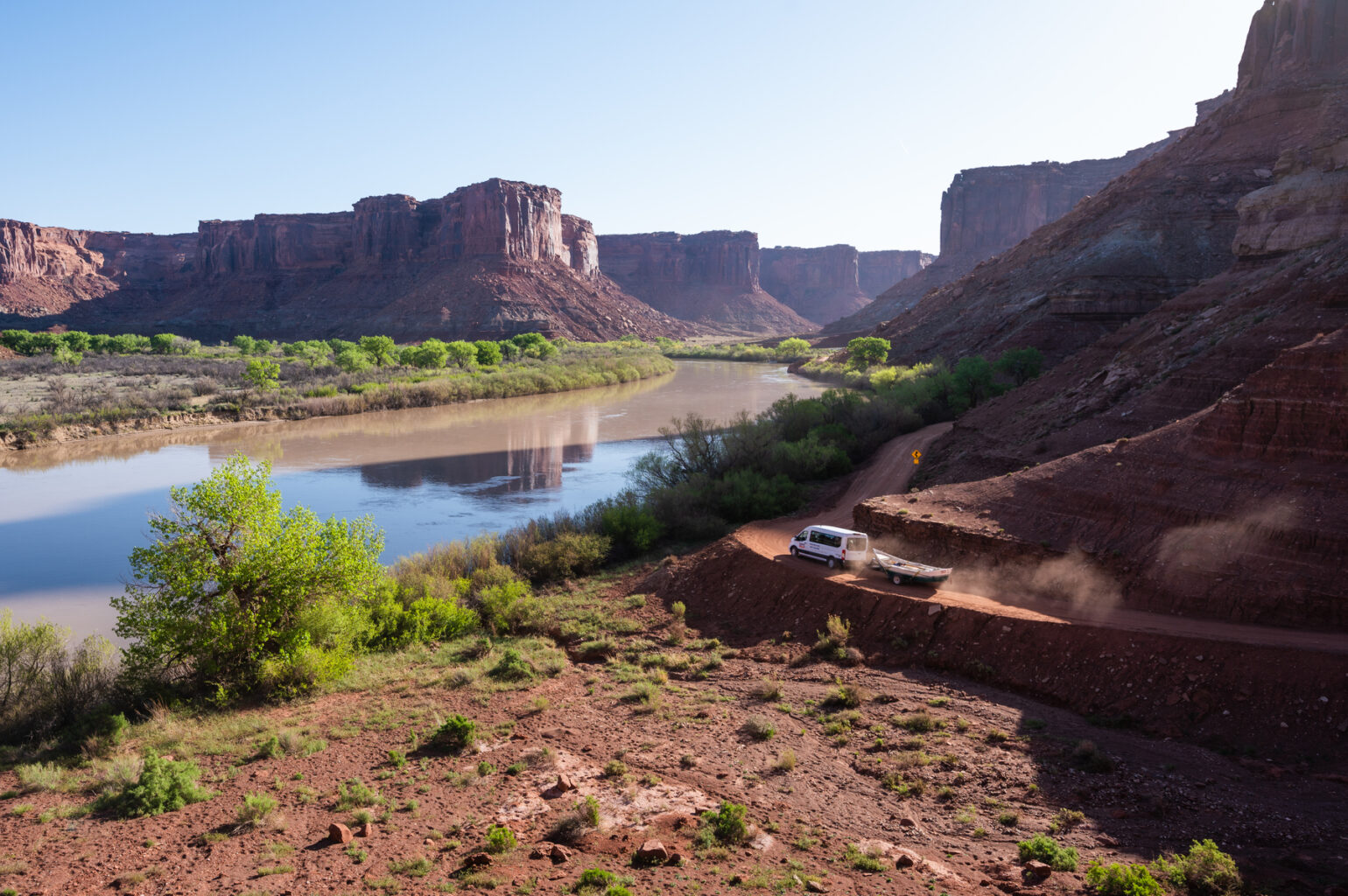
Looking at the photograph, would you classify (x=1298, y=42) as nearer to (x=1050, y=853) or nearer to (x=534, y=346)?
(x=1050, y=853)

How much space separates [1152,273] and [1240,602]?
43.7 metres

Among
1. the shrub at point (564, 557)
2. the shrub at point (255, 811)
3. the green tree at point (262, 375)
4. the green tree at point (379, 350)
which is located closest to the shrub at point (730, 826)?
the shrub at point (255, 811)

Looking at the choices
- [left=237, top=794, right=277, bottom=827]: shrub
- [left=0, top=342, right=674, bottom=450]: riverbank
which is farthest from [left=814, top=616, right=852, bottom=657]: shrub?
[left=0, top=342, right=674, bottom=450]: riverbank

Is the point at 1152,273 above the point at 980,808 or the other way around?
above

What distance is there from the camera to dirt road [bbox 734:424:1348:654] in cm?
1248

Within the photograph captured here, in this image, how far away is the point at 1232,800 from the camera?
9414mm

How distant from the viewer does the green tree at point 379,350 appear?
77875 millimetres

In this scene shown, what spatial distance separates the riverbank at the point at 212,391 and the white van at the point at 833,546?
44.5 metres

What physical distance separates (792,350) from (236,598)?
11081 cm

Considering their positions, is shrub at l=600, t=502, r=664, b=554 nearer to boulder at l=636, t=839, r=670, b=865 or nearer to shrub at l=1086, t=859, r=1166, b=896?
boulder at l=636, t=839, r=670, b=865

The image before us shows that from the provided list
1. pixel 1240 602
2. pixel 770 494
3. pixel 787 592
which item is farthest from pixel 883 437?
pixel 1240 602

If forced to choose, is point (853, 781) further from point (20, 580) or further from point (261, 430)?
point (261, 430)

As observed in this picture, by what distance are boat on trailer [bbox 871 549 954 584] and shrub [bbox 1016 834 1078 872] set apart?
826 cm

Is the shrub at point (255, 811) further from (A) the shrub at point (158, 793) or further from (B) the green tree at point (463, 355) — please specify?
(B) the green tree at point (463, 355)
